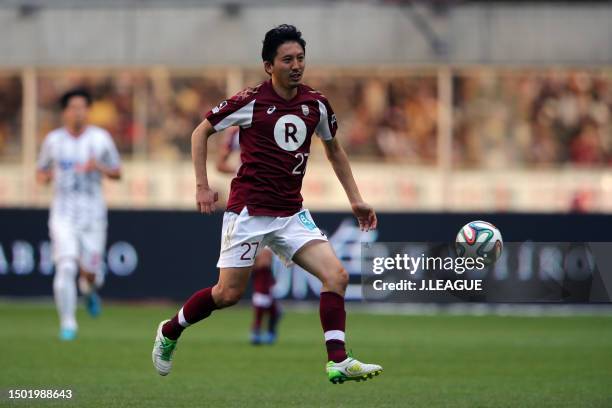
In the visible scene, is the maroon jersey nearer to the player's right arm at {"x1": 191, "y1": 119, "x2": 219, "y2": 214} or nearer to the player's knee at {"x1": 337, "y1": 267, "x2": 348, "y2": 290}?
the player's right arm at {"x1": 191, "y1": 119, "x2": 219, "y2": 214}

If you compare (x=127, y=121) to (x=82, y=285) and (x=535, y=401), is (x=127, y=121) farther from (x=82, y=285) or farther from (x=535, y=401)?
(x=535, y=401)

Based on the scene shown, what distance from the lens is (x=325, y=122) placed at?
936cm

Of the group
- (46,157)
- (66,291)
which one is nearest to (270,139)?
(66,291)

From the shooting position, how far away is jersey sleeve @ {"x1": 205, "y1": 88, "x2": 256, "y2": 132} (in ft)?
30.0

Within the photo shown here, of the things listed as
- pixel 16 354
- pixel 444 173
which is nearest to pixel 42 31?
pixel 444 173

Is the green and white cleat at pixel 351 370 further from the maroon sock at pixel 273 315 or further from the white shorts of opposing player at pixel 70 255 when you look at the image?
the white shorts of opposing player at pixel 70 255

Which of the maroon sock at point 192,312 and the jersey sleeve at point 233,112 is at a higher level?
the jersey sleeve at point 233,112

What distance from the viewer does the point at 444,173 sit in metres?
22.1

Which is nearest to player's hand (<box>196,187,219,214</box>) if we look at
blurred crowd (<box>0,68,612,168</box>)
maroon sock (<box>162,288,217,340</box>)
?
maroon sock (<box>162,288,217,340</box>)

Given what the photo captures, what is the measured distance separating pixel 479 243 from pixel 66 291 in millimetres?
7162

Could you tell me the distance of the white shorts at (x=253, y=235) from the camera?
9227 mm

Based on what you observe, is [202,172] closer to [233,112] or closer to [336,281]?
[233,112]

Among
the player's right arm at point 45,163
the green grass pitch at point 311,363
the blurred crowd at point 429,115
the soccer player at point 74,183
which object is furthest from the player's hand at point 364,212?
the blurred crowd at point 429,115

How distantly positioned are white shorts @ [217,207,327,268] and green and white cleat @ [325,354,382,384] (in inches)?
35.9
